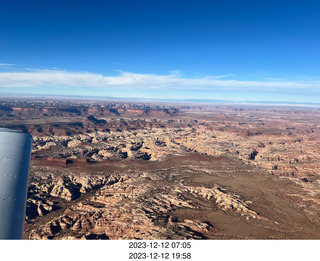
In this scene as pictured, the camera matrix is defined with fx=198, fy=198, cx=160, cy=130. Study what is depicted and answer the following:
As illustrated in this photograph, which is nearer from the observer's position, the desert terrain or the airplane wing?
the airplane wing

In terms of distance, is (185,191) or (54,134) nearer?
(185,191)

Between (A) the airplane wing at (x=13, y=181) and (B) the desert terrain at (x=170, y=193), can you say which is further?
(B) the desert terrain at (x=170, y=193)

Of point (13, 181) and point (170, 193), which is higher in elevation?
point (13, 181)

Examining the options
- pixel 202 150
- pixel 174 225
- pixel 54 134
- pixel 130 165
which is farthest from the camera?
pixel 54 134

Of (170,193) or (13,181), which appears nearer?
(13,181)

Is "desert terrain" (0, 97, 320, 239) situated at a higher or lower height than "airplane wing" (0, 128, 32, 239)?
lower

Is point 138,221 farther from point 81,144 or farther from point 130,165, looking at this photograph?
point 81,144

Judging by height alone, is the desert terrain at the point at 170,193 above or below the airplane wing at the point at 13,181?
below
